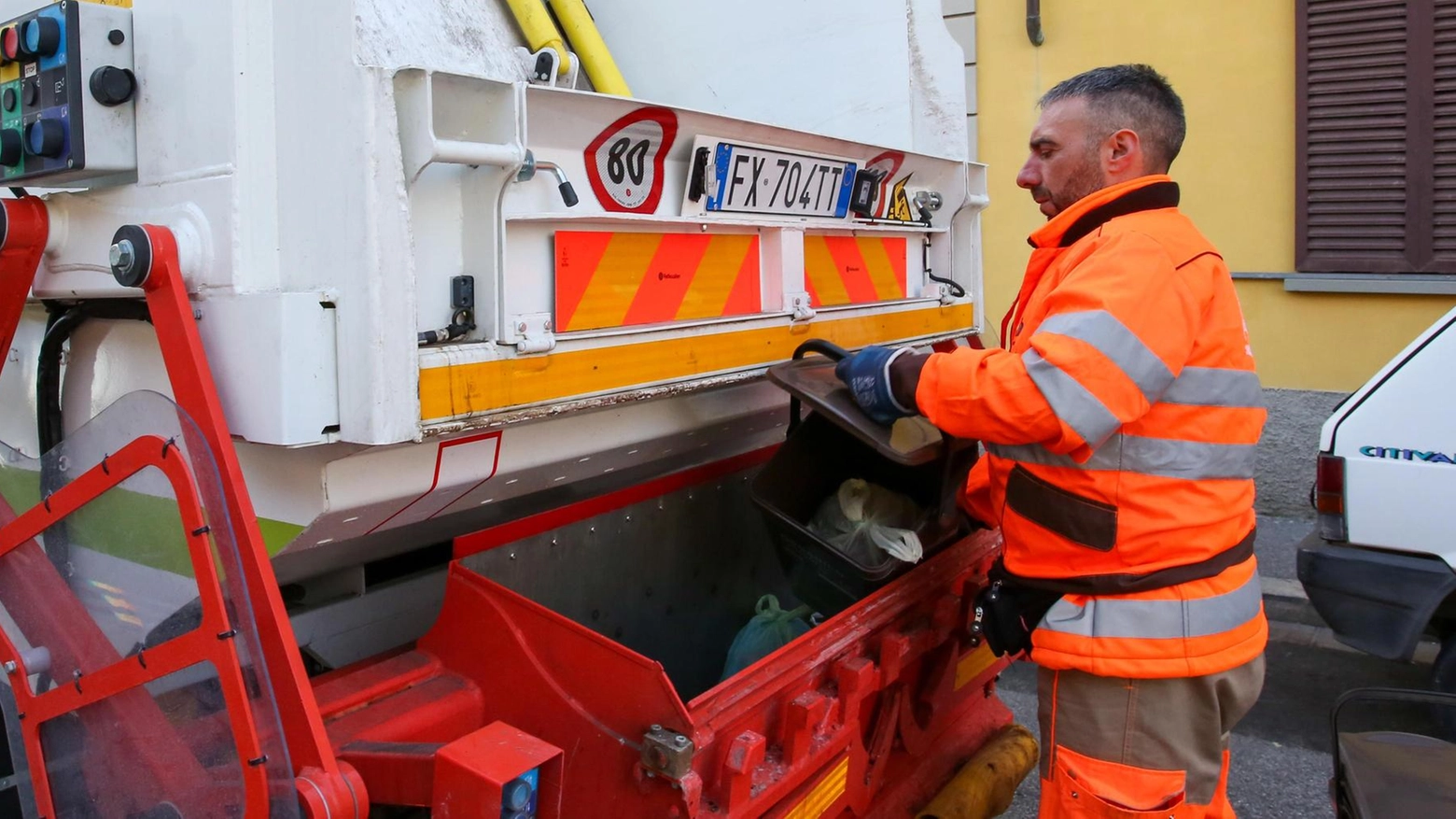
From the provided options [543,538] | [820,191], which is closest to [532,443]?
[543,538]

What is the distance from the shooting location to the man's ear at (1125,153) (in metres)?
2.08

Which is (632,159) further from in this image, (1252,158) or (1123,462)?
(1252,158)

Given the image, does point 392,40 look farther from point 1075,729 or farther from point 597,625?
point 1075,729

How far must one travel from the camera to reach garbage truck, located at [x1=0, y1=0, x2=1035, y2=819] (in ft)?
4.94

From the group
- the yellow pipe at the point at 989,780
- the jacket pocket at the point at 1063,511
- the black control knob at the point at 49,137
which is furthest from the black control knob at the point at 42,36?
the yellow pipe at the point at 989,780

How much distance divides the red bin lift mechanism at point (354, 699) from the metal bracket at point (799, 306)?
0.61m

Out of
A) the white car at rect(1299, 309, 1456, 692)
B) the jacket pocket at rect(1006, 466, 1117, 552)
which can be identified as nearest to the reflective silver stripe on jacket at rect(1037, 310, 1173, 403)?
the jacket pocket at rect(1006, 466, 1117, 552)

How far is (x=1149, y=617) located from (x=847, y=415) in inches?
24.9

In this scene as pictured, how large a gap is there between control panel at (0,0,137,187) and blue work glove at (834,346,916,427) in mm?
1242

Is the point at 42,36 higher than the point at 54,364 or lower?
higher

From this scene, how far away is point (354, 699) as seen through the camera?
175 cm

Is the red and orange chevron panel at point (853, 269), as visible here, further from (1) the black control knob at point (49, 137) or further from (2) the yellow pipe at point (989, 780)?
(1) the black control knob at point (49, 137)

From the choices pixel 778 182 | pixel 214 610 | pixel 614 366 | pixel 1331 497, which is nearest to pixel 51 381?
pixel 214 610

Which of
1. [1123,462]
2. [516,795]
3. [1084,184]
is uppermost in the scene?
[1084,184]
